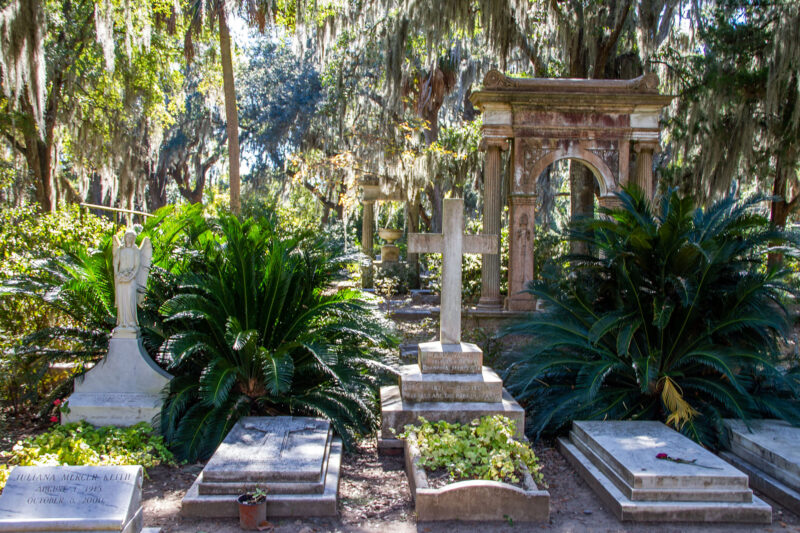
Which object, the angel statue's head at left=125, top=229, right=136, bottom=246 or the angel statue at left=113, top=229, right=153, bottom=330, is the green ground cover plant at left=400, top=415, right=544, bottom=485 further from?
the angel statue's head at left=125, top=229, right=136, bottom=246

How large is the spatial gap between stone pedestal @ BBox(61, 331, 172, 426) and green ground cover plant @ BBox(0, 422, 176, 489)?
0.54 ft

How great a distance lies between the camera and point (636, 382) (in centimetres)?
682

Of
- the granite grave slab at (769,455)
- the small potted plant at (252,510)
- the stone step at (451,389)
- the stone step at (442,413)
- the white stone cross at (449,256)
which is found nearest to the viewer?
the small potted plant at (252,510)

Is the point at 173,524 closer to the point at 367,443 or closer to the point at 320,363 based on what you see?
the point at 320,363

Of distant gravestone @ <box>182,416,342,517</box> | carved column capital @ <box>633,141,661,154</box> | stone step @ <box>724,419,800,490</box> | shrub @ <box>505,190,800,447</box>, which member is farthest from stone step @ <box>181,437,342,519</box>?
carved column capital @ <box>633,141,661,154</box>

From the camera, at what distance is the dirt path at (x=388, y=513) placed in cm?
454

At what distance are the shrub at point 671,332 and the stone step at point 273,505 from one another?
2502 mm

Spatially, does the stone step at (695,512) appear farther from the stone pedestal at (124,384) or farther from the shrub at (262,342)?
the stone pedestal at (124,384)

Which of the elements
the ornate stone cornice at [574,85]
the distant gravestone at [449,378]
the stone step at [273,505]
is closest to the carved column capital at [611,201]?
the ornate stone cornice at [574,85]

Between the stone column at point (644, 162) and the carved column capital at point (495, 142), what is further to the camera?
the stone column at point (644, 162)

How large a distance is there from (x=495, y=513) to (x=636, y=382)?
9.35 ft

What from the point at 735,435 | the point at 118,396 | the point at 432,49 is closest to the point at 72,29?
the point at 432,49

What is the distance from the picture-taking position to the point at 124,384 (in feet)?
20.7

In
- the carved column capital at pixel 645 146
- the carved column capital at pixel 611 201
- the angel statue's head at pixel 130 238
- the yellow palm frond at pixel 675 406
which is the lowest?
the yellow palm frond at pixel 675 406
